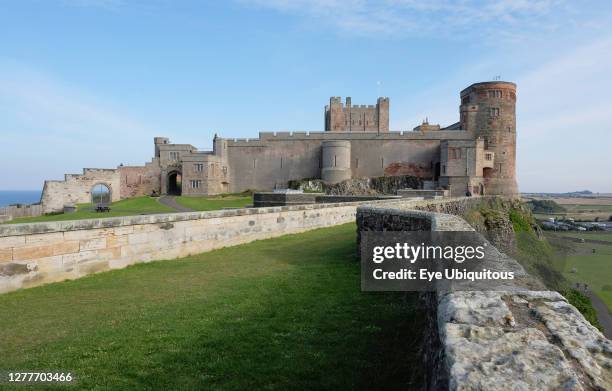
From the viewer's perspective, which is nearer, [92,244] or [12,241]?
[12,241]

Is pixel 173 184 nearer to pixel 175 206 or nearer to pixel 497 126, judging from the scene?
pixel 175 206

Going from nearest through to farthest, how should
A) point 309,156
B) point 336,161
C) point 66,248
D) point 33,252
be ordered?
point 33,252, point 66,248, point 336,161, point 309,156

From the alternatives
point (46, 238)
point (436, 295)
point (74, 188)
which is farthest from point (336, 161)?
point (436, 295)

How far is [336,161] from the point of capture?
5322 centimetres

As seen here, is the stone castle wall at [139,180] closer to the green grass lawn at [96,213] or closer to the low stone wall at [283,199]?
the green grass lawn at [96,213]

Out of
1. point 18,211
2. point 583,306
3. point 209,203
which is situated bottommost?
point 583,306

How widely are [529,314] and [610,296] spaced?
35164mm

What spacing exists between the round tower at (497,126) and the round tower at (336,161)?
15498 millimetres

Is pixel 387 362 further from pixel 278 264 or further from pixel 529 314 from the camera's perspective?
pixel 278 264

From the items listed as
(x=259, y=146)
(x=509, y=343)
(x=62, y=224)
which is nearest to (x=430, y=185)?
(x=259, y=146)

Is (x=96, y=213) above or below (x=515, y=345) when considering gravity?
below

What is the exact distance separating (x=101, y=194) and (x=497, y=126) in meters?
48.8

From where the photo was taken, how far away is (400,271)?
6.39 metres

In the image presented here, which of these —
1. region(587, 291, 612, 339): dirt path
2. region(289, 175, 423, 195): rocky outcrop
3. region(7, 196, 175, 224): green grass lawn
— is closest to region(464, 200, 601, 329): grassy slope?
region(587, 291, 612, 339): dirt path
